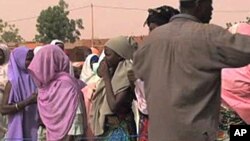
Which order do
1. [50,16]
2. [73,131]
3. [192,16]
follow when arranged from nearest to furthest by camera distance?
1. [192,16]
2. [73,131]
3. [50,16]

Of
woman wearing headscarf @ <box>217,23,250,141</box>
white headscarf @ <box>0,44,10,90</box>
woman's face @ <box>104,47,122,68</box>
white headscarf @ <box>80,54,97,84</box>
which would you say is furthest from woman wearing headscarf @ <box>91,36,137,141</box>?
white headscarf @ <box>80,54,97,84</box>

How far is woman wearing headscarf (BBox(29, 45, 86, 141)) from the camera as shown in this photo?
19.2 feet

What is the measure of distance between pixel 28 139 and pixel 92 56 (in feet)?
8.68

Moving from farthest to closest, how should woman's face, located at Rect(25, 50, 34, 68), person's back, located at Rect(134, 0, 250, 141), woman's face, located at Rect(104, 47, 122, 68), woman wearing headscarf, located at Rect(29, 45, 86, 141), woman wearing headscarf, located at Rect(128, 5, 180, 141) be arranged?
1. woman's face, located at Rect(25, 50, 34, 68)
2. woman wearing headscarf, located at Rect(29, 45, 86, 141)
3. woman's face, located at Rect(104, 47, 122, 68)
4. woman wearing headscarf, located at Rect(128, 5, 180, 141)
5. person's back, located at Rect(134, 0, 250, 141)

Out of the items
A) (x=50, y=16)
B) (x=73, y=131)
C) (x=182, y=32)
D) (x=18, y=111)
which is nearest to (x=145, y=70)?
(x=182, y=32)

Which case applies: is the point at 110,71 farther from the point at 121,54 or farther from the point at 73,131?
the point at 73,131

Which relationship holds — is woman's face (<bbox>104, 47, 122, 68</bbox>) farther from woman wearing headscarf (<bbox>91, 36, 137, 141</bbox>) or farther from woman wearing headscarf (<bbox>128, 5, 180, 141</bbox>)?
woman wearing headscarf (<bbox>128, 5, 180, 141</bbox>)

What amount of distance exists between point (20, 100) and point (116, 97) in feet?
4.58

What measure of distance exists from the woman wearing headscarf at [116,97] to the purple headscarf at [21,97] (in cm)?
101

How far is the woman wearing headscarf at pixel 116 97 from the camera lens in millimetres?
5160

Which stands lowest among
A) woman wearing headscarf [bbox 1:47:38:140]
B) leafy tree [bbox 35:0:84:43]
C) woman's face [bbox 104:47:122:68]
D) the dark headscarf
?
woman wearing headscarf [bbox 1:47:38:140]

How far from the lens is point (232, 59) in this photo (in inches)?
140

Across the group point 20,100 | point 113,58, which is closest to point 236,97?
point 113,58

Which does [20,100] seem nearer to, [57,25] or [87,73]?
[87,73]
